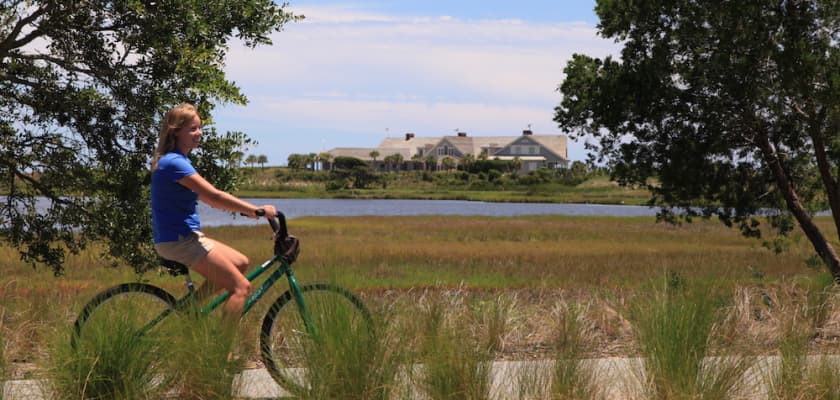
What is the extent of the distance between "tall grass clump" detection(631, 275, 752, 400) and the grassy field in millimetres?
466

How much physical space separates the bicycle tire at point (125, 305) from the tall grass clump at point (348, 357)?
4.08 ft

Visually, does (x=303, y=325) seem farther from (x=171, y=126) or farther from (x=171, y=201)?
(x=171, y=126)

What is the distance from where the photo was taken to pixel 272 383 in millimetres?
6398

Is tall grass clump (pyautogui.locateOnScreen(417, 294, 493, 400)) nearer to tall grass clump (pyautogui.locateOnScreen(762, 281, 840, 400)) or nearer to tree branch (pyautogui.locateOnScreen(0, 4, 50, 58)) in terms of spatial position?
tall grass clump (pyautogui.locateOnScreen(762, 281, 840, 400))

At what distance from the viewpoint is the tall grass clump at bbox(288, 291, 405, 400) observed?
542 centimetres

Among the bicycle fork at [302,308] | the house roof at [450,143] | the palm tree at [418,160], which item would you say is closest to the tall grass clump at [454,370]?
the bicycle fork at [302,308]

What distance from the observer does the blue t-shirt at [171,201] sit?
594cm

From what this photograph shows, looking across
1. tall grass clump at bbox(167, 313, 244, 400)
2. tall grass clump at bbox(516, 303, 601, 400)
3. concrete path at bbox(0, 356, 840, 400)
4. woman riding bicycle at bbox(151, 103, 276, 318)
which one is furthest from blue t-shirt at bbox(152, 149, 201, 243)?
tall grass clump at bbox(516, 303, 601, 400)

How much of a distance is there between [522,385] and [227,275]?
211 centimetres

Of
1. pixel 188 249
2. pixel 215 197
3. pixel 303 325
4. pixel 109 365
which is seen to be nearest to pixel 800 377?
pixel 303 325

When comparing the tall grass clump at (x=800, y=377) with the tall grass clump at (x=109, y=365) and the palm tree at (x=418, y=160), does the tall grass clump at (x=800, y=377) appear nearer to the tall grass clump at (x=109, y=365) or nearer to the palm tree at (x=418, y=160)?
the tall grass clump at (x=109, y=365)

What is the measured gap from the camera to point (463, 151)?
156m

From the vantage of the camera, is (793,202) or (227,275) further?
(793,202)

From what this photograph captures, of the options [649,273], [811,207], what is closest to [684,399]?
[811,207]
